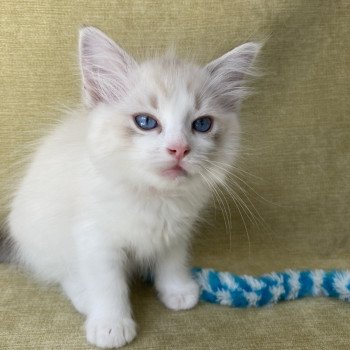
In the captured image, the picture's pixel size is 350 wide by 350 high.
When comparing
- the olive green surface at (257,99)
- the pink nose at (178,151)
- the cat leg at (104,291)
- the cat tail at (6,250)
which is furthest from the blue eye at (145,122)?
the cat tail at (6,250)

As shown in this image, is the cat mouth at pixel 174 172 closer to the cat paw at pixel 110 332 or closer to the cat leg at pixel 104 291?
the cat leg at pixel 104 291

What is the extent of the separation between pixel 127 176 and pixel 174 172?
0.14 m

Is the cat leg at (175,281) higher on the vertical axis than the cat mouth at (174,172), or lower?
lower

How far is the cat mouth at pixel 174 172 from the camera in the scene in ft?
4.03

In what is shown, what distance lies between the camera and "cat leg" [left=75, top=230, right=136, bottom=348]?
128cm

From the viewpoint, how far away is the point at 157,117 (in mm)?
1271

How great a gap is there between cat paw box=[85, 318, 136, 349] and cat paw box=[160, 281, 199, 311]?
189mm

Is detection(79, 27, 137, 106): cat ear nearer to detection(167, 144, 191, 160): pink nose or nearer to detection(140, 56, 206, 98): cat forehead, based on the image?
detection(140, 56, 206, 98): cat forehead

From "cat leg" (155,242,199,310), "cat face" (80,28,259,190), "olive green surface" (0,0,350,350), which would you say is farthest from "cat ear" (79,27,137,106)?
"cat leg" (155,242,199,310)

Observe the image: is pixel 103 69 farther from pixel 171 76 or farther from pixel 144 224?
pixel 144 224

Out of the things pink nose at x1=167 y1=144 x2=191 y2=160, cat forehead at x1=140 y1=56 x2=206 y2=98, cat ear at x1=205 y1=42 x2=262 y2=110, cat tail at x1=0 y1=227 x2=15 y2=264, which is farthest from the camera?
cat tail at x1=0 y1=227 x2=15 y2=264

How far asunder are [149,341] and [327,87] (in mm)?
1212


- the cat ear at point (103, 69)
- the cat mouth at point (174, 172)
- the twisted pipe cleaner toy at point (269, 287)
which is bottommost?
the twisted pipe cleaner toy at point (269, 287)

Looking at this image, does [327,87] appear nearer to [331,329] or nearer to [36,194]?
[331,329]
